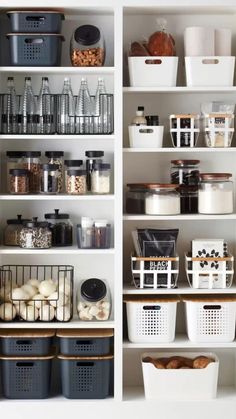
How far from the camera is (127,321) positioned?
390 cm

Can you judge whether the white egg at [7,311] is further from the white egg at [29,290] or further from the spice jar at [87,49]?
the spice jar at [87,49]

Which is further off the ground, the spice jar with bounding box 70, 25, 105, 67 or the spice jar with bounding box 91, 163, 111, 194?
the spice jar with bounding box 70, 25, 105, 67

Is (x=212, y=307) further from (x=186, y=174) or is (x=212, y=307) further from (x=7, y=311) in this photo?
(x=7, y=311)

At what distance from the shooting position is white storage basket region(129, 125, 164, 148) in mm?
3811

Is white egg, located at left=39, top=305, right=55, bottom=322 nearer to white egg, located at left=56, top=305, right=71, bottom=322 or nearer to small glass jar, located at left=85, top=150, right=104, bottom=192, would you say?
white egg, located at left=56, top=305, right=71, bottom=322

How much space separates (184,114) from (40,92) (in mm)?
762

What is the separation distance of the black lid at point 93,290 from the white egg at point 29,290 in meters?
0.25

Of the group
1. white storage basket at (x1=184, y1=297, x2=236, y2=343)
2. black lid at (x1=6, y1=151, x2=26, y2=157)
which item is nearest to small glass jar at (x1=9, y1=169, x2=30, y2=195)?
black lid at (x1=6, y1=151, x2=26, y2=157)

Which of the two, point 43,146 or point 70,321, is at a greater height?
point 43,146

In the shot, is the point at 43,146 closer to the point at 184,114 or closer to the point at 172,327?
the point at 184,114

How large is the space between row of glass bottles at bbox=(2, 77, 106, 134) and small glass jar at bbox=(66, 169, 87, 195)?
213 mm

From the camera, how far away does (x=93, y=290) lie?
3.81m

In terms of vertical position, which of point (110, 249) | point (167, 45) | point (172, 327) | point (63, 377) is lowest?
point (63, 377)

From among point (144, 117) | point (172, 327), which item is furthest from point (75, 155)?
point (172, 327)
